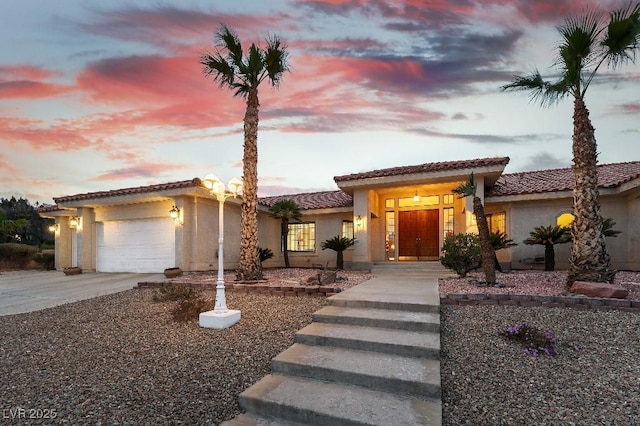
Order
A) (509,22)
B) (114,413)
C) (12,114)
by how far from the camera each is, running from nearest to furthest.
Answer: (114,413) → (509,22) → (12,114)

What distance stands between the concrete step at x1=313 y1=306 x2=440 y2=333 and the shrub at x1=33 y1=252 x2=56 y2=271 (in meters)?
20.3

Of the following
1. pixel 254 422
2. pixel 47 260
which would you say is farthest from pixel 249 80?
pixel 47 260

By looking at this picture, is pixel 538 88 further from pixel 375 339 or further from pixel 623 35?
pixel 375 339

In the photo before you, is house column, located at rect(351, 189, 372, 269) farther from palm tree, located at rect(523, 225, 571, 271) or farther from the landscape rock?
the landscape rock

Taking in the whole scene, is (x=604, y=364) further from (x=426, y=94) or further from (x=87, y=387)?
(x=426, y=94)

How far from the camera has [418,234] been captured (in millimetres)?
14297

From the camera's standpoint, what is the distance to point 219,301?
6.06 meters

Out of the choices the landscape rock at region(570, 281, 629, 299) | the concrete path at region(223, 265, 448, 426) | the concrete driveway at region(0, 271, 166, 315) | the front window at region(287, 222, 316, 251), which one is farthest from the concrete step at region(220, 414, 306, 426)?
the front window at region(287, 222, 316, 251)

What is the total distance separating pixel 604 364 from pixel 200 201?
12.6m

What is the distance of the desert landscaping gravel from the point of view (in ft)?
10.8

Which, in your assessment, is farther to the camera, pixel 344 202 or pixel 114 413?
pixel 344 202

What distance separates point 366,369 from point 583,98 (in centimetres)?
772

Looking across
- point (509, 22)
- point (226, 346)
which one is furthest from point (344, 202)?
point (226, 346)

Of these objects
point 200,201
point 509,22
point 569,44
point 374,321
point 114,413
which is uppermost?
point 509,22
